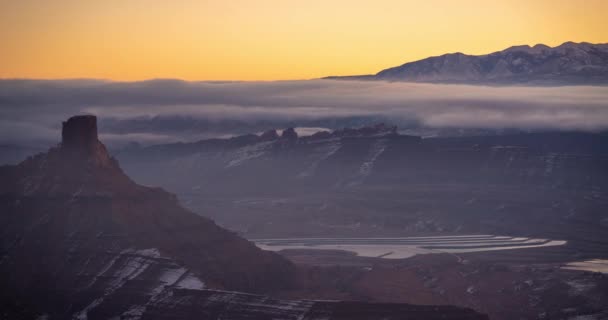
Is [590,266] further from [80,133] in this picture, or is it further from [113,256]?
[113,256]

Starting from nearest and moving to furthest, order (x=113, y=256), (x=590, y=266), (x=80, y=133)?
(x=113, y=256) → (x=80, y=133) → (x=590, y=266)

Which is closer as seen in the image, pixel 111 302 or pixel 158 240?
pixel 111 302

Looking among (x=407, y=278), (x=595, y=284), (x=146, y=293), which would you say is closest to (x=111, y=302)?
(x=146, y=293)

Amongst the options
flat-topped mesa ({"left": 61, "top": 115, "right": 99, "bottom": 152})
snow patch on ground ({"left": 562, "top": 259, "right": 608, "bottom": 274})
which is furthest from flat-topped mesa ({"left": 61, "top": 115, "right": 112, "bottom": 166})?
snow patch on ground ({"left": 562, "top": 259, "right": 608, "bottom": 274})

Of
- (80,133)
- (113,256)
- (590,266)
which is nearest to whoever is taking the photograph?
(113,256)

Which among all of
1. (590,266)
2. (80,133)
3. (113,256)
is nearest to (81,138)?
(80,133)

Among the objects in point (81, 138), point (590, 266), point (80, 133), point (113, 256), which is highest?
point (80, 133)

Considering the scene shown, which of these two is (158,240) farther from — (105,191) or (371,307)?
(371,307)
